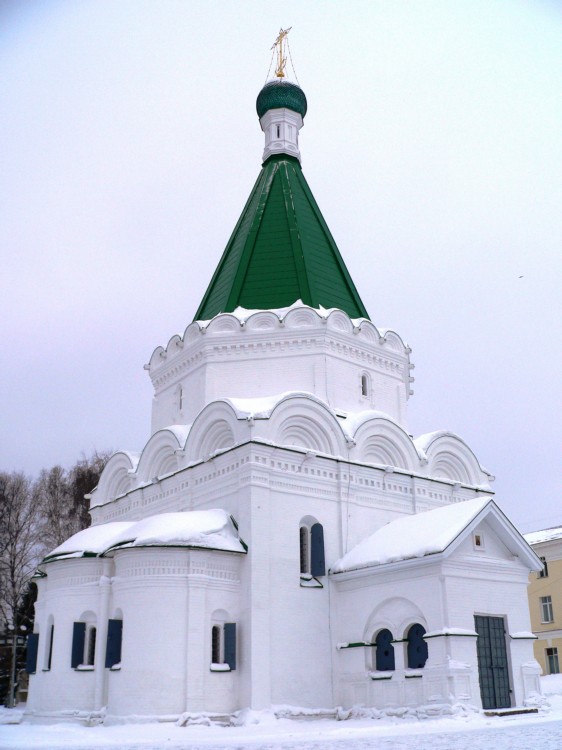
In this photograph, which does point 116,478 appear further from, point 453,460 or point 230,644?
point 453,460

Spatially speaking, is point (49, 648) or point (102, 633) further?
point (49, 648)

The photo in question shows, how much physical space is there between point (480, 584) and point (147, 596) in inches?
208

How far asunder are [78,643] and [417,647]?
5.77 meters

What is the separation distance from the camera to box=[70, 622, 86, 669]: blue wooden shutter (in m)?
13.4

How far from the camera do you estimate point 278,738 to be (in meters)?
10.1

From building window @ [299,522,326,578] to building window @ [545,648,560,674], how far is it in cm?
1321

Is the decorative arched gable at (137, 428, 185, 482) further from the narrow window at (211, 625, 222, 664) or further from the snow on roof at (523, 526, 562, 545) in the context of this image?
the snow on roof at (523, 526, 562, 545)

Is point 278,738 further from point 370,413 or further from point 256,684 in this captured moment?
point 370,413

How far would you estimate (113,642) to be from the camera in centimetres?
1277

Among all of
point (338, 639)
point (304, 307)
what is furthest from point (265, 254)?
point (338, 639)

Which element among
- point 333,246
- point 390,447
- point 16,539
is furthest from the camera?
point 16,539

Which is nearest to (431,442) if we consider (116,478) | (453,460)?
(453,460)

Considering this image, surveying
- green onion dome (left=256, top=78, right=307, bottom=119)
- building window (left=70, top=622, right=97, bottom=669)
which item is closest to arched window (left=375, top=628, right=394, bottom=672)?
building window (left=70, top=622, right=97, bottom=669)

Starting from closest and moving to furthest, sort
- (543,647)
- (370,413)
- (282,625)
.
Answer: (282,625), (370,413), (543,647)
